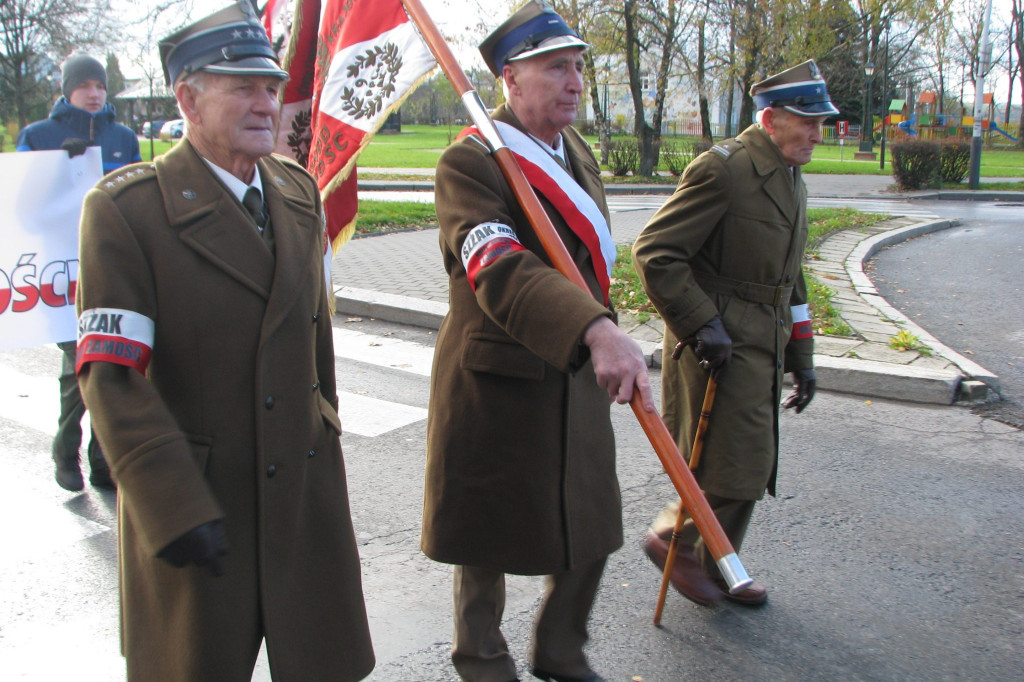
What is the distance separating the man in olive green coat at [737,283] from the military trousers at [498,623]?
0.71 metres

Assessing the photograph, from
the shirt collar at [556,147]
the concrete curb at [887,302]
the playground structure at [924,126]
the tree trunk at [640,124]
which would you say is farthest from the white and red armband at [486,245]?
the playground structure at [924,126]

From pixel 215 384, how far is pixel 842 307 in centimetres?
700

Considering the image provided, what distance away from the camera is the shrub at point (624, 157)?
2512cm

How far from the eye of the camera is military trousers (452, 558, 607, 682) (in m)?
2.87

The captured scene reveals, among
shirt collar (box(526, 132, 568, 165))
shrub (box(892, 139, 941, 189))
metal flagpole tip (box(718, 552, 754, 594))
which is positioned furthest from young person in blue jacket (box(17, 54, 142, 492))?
shrub (box(892, 139, 941, 189))

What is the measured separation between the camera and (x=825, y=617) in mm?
3387

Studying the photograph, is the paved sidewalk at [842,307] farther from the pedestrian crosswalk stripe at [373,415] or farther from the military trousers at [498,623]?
the military trousers at [498,623]

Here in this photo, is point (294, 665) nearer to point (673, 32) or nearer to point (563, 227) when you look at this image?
point (563, 227)

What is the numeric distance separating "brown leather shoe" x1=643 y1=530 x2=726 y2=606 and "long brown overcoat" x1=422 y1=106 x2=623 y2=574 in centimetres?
80

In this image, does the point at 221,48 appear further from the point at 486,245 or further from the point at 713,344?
the point at 713,344

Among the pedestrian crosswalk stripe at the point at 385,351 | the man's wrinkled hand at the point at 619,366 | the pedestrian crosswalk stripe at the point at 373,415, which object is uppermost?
the man's wrinkled hand at the point at 619,366

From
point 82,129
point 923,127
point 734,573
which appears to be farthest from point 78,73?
point 923,127

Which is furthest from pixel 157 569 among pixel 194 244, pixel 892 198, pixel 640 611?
pixel 892 198

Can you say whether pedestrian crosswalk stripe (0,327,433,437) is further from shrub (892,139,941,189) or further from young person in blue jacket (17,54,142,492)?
shrub (892,139,941,189)
